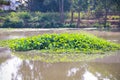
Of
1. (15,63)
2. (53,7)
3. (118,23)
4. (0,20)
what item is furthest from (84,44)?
(53,7)

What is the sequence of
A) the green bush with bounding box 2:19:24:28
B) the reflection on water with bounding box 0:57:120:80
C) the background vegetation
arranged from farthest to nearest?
the background vegetation → the green bush with bounding box 2:19:24:28 → the reflection on water with bounding box 0:57:120:80

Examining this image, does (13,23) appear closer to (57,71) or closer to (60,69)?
(60,69)

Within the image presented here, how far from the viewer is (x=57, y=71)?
416 inches

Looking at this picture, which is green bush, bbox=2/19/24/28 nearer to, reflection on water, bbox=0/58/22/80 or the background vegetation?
the background vegetation

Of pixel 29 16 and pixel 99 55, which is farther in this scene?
pixel 29 16

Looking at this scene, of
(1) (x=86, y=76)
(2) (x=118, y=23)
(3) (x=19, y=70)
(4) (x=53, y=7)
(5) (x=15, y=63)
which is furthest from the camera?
(4) (x=53, y=7)

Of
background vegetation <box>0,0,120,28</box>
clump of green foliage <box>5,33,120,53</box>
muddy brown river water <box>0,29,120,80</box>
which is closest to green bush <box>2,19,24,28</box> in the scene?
background vegetation <box>0,0,120,28</box>

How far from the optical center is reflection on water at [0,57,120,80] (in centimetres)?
960

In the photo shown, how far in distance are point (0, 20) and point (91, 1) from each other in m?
12.0

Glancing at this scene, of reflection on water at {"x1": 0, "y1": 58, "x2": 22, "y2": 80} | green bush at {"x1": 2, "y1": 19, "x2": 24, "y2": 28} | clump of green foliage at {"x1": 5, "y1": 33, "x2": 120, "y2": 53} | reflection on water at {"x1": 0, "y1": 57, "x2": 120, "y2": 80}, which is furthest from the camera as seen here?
green bush at {"x1": 2, "y1": 19, "x2": 24, "y2": 28}

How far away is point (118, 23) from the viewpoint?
33281 millimetres

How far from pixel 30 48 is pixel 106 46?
3619mm

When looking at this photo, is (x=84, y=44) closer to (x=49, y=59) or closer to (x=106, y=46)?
(x=106, y=46)

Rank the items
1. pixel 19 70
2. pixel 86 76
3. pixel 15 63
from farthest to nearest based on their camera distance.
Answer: pixel 15 63, pixel 19 70, pixel 86 76
